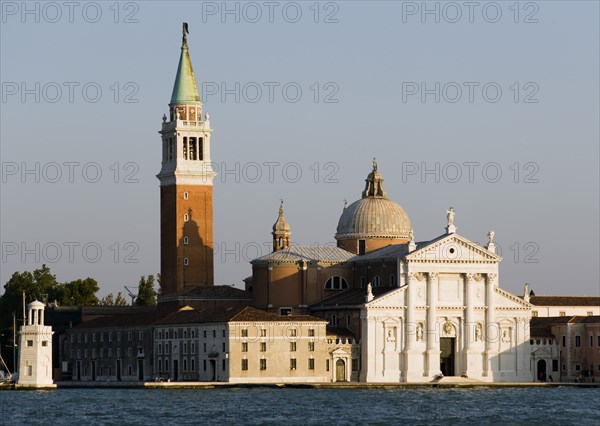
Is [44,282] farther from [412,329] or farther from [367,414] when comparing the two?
[367,414]

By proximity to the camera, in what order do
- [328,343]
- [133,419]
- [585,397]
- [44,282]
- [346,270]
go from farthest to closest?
[44,282]
[346,270]
[328,343]
[585,397]
[133,419]

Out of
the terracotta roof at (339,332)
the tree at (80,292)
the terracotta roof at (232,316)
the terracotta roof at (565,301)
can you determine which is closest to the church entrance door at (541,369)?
the terracotta roof at (565,301)

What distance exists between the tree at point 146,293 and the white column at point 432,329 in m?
38.9

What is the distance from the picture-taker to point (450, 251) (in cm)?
10844

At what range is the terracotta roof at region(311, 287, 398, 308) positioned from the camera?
110m

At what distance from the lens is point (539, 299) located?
119812mm

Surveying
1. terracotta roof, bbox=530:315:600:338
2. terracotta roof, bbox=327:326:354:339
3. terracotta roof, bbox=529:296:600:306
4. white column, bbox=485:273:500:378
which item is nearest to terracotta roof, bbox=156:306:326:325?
terracotta roof, bbox=327:326:354:339

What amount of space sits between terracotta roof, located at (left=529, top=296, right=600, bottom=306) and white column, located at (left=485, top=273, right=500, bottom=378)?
9549 mm

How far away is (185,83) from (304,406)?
126 ft

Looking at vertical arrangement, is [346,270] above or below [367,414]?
above

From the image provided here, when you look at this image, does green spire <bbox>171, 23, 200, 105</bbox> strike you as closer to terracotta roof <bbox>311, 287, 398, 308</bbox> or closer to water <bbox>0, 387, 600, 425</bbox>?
terracotta roof <bbox>311, 287, 398, 308</bbox>

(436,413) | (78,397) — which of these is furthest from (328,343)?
(436,413)

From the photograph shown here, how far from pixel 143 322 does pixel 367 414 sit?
114 feet

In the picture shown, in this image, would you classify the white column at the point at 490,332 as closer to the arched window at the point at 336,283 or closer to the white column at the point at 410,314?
the white column at the point at 410,314
